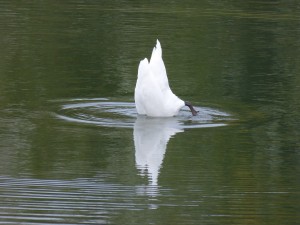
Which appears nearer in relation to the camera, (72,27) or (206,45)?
(206,45)

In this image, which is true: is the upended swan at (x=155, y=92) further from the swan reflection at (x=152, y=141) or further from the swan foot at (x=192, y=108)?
the swan reflection at (x=152, y=141)

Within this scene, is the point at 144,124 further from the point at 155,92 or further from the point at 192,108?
the point at 192,108

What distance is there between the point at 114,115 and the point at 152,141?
1.55 meters

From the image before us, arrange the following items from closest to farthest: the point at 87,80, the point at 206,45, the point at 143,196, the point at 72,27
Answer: the point at 143,196, the point at 87,80, the point at 206,45, the point at 72,27

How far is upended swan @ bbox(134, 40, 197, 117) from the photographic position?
568 inches

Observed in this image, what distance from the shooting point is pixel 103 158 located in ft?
40.9

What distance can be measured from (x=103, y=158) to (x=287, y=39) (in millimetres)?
11092

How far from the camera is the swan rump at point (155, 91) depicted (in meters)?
14.4

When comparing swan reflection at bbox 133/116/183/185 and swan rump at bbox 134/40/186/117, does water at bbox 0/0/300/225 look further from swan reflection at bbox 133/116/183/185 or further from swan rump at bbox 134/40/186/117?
swan rump at bbox 134/40/186/117

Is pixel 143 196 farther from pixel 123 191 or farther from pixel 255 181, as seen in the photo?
pixel 255 181

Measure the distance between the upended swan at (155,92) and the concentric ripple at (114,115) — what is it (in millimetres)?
211

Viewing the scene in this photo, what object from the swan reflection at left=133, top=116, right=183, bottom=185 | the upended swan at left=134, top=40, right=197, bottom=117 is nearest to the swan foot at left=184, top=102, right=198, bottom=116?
the upended swan at left=134, top=40, right=197, bottom=117

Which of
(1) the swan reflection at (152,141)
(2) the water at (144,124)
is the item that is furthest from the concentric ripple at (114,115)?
(1) the swan reflection at (152,141)

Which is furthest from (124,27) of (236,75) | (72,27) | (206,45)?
(236,75)
